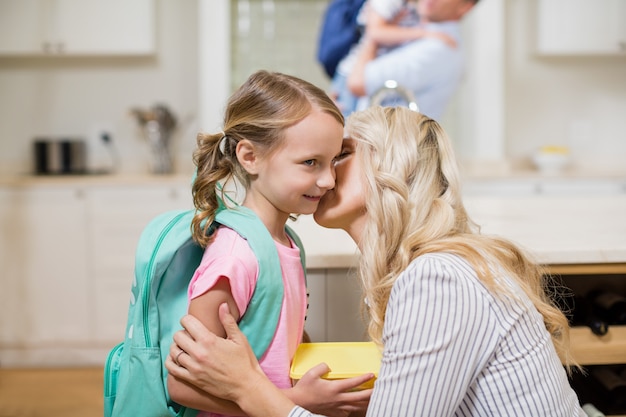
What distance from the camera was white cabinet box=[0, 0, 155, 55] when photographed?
392 centimetres

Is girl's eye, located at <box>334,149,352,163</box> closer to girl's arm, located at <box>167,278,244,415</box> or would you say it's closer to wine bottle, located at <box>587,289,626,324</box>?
girl's arm, located at <box>167,278,244,415</box>

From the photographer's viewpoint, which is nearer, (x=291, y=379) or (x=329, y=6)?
(x=291, y=379)

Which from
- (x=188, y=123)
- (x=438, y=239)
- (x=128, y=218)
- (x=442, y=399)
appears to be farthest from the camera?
(x=188, y=123)

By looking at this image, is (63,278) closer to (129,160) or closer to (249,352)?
(129,160)

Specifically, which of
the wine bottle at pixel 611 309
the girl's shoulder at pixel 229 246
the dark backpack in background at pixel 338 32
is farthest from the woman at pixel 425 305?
the dark backpack in background at pixel 338 32

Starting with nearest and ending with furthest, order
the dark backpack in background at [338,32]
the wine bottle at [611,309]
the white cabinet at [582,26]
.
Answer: the wine bottle at [611,309] < the dark backpack in background at [338,32] < the white cabinet at [582,26]

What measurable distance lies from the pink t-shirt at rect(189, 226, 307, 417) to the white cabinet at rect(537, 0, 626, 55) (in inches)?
137

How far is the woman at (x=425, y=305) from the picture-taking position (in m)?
0.96

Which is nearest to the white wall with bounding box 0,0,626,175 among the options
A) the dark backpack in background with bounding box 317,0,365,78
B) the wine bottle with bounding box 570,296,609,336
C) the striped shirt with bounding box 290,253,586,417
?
the dark backpack in background with bounding box 317,0,365,78

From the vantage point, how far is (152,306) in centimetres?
113

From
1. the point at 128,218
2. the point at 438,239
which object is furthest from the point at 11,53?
the point at 438,239

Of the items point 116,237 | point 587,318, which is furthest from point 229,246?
point 116,237

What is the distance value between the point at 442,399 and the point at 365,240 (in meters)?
0.33

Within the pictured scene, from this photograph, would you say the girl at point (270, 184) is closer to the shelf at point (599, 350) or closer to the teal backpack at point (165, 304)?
the teal backpack at point (165, 304)
